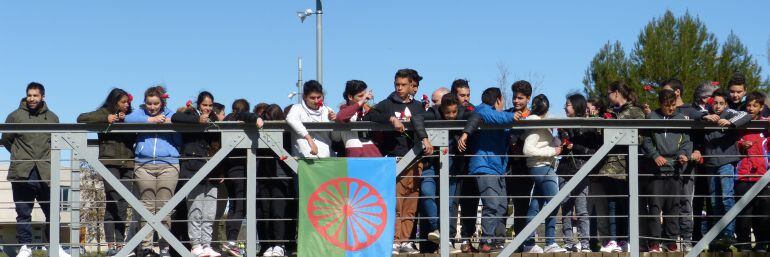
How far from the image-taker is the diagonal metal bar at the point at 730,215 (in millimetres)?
10102

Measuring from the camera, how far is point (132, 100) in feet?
35.2

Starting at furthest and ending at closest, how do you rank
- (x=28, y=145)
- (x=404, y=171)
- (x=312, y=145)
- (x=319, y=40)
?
(x=319, y=40) → (x=28, y=145) → (x=404, y=171) → (x=312, y=145)

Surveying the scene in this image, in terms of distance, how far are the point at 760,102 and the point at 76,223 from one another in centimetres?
628

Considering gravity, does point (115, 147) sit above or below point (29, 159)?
above

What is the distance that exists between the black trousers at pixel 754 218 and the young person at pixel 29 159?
20.9 ft

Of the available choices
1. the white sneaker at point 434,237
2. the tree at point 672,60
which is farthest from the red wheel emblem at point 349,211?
the tree at point 672,60

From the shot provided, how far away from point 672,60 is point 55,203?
114ft

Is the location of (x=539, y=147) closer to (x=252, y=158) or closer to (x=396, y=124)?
(x=396, y=124)

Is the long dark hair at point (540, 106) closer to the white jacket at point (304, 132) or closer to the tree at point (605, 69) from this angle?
the white jacket at point (304, 132)

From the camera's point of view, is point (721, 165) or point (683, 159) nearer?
point (683, 159)

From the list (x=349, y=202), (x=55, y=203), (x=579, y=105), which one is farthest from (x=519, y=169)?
(x=55, y=203)

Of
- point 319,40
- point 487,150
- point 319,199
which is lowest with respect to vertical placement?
point 319,199

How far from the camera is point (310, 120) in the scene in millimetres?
10125

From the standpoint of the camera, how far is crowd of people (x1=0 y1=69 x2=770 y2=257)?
10.1m
